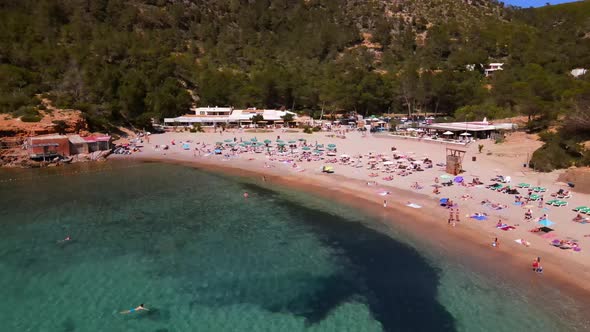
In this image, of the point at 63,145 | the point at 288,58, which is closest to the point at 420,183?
the point at 63,145

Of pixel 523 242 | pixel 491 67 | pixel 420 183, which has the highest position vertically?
pixel 491 67

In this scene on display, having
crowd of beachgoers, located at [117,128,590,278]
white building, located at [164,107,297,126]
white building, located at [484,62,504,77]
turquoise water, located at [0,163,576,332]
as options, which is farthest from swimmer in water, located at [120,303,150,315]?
white building, located at [484,62,504,77]

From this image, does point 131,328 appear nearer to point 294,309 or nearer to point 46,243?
point 294,309

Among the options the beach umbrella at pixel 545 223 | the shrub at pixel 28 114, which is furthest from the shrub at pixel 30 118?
the beach umbrella at pixel 545 223

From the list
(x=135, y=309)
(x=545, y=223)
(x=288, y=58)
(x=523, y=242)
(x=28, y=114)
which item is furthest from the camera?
(x=288, y=58)

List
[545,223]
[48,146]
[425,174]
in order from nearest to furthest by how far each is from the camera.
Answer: [545,223] → [425,174] → [48,146]

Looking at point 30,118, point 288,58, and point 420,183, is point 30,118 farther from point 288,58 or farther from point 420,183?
point 288,58
